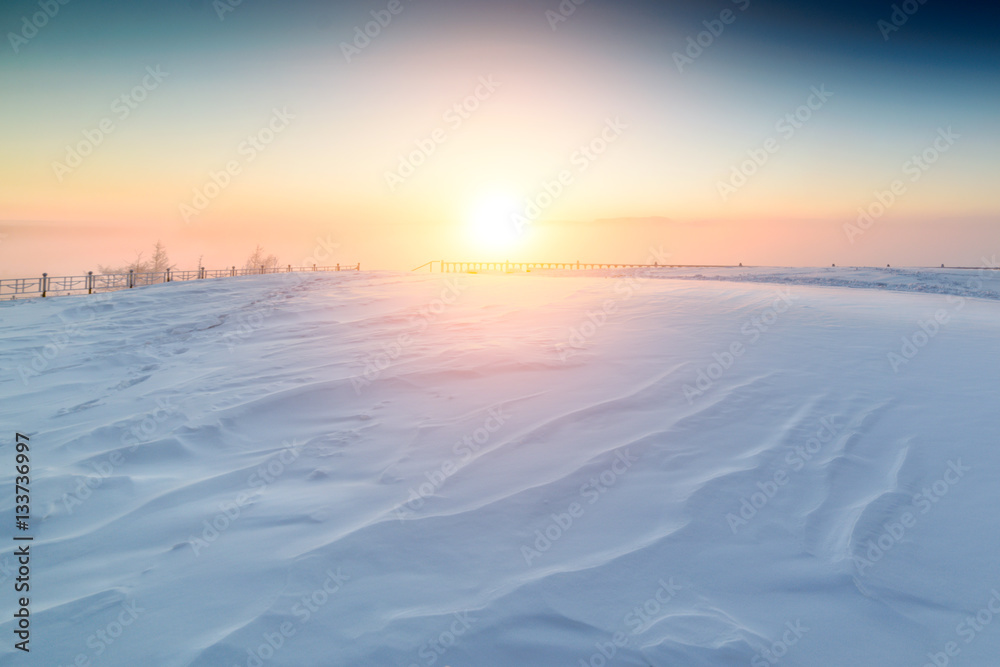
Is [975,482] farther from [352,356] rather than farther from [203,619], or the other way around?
[352,356]

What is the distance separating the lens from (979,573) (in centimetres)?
301

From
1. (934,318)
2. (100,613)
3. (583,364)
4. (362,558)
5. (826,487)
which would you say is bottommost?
(100,613)

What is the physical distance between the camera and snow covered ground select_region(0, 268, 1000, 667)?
268 centimetres

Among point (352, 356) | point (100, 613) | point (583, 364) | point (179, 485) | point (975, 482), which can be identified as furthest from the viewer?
point (352, 356)

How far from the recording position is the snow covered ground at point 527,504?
2684 millimetres

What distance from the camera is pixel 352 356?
7.53 meters

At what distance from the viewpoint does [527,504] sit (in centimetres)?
368

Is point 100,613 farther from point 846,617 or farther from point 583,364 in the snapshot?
point 583,364

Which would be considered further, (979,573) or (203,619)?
(979,573)

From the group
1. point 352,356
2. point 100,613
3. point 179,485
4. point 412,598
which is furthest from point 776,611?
point 352,356

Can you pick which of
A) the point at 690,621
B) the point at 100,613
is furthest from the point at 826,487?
the point at 100,613

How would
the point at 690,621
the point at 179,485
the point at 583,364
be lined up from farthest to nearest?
1. the point at 583,364
2. the point at 179,485
3. the point at 690,621

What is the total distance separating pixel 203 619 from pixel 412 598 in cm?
109

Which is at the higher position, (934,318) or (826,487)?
(934,318)
